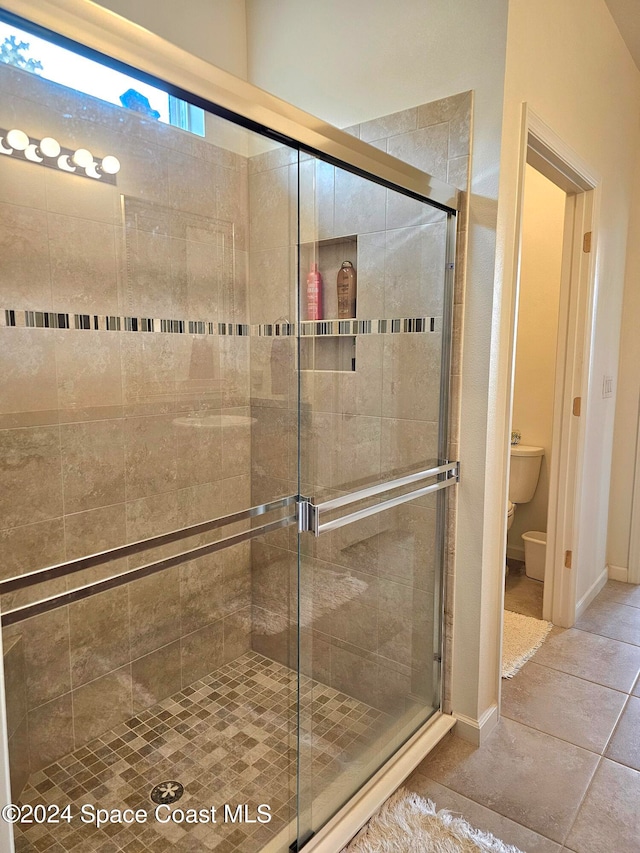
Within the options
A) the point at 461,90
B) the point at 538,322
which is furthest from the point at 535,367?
the point at 461,90

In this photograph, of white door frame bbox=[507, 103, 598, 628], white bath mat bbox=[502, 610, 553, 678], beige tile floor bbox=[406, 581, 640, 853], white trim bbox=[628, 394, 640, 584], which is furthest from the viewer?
white trim bbox=[628, 394, 640, 584]

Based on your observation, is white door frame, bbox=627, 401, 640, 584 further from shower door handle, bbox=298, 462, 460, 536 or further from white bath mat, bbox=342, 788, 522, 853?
white bath mat, bbox=342, 788, 522, 853

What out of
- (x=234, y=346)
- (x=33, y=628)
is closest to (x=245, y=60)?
(x=234, y=346)

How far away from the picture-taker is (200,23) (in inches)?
85.1

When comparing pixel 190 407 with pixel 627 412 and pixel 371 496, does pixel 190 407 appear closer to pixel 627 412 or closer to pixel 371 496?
pixel 371 496

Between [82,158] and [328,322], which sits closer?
[82,158]

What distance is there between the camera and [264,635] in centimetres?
170

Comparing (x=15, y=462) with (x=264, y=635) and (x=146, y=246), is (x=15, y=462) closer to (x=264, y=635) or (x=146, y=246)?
(x=146, y=246)

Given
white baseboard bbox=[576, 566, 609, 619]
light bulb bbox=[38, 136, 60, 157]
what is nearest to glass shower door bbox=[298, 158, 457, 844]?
light bulb bbox=[38, 136, 60, 157]

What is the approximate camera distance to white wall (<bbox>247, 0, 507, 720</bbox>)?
1.72 m

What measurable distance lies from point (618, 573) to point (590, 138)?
237 cm

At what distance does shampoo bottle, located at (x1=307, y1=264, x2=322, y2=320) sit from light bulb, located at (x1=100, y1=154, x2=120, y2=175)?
1.90ft

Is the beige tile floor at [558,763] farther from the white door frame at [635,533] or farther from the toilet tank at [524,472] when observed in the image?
the toilet tank at [524,472]

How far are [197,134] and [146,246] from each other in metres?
0.35
